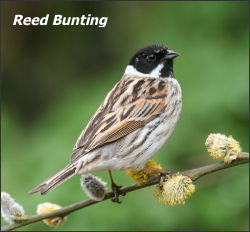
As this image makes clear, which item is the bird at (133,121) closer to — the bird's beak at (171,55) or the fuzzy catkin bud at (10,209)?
the bird's beak at (171,55)

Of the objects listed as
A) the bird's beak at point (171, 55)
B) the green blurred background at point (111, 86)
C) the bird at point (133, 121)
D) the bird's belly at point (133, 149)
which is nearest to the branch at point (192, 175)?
the bird at point (133, 121)

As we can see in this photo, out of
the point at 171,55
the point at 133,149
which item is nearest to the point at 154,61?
the point at 171,55

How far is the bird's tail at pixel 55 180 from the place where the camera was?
2564 mm

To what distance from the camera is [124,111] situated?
322 cm

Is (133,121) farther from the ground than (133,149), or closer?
farther from the ground

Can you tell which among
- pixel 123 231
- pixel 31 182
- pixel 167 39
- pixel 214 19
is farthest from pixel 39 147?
Answer: pixel 214 19

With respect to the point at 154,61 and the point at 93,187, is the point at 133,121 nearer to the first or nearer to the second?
the point at 154,61

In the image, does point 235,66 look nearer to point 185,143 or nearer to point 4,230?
point 185,143

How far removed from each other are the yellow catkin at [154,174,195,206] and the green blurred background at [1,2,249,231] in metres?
1.22

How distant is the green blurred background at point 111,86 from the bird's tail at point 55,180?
99 centimetres

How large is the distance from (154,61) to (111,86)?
1.12 metres

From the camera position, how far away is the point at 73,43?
5898 millimetres

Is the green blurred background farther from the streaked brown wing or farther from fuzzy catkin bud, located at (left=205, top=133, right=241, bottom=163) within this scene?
fuzzy catkin bud, located at (left=205, top=133, right=241, bottom=163)

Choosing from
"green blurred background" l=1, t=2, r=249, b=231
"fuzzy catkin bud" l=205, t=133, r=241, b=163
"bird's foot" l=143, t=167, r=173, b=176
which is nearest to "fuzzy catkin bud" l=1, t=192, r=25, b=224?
"bird's foot" l=143, t=167, r=173, b=176
